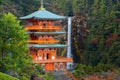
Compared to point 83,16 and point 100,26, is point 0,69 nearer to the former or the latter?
point 100,26

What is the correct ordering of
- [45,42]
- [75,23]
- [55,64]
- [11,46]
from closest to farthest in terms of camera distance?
[11,46]
[55,64]
[45,42]
[75,23]

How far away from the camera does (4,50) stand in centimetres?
2047

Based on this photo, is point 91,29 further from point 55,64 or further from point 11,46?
point 11,46

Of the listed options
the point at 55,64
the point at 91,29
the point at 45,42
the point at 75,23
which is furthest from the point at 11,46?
the point at 75,23

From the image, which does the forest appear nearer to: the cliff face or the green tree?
the cliff face

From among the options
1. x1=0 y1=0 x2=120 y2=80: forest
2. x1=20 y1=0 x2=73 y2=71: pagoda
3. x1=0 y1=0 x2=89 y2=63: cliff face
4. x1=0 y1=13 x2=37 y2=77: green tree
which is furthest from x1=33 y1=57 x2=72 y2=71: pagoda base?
x1=0 y1=13 x2=37 y2=77: green tree

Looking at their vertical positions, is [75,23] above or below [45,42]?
above

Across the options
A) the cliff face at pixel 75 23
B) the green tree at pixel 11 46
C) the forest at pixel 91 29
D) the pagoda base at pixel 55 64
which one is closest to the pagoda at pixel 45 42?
the pagoda base at pixel 55 64

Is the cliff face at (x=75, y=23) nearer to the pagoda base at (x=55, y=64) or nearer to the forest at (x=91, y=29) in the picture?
the forest at (x=91, y=29)

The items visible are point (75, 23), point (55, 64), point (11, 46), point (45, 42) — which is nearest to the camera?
point (11, 46)

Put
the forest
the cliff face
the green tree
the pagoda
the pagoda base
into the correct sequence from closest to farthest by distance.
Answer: the green tree → the pagoda base → the pagoda → the forest → the cliff face

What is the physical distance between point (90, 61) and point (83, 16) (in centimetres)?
659

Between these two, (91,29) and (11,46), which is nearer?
(11,46)

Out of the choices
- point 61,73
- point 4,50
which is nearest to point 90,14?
point 61,73
